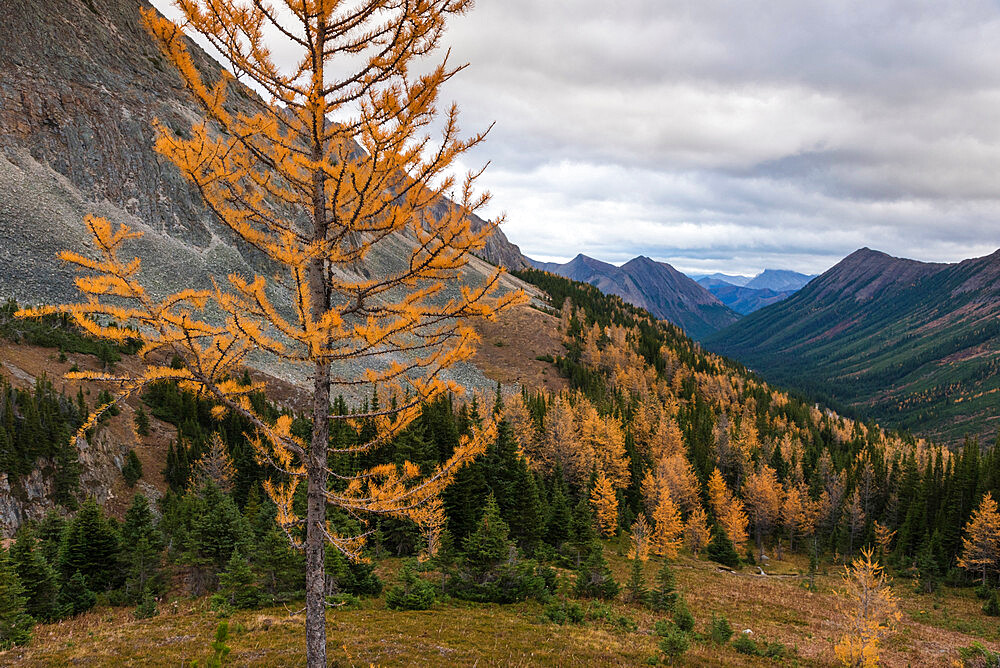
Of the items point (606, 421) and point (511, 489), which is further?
point (606, 421)

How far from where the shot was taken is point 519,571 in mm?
26766

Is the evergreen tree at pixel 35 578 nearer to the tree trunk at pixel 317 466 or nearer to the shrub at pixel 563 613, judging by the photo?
the tree trunk at pixel 317 466

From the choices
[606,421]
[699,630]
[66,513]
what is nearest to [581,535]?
[699,630]

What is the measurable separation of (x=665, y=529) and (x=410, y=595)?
36.3m

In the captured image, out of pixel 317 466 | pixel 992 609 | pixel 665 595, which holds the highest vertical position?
pixel 317 466

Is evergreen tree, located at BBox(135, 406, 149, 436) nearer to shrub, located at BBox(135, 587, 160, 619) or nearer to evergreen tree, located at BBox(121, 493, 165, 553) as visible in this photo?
evergreen tree, located at BBox(121, 493, 165, 553)

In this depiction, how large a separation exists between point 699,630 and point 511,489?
49.8 feet

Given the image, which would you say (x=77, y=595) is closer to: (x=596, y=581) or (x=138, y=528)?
(x=138, y=528)

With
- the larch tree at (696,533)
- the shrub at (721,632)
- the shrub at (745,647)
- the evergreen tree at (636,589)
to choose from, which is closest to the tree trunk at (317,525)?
the shrub at (721,632)

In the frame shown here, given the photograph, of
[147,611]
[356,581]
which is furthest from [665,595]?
[147,611]

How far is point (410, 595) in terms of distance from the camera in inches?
931

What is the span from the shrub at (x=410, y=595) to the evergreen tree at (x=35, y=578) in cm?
1548

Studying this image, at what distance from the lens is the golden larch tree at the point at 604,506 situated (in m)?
51.9

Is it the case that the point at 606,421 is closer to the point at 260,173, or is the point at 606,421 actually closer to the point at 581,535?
the point at 581,535
